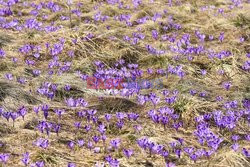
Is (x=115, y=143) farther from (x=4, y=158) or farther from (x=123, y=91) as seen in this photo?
(x=123, y=91)

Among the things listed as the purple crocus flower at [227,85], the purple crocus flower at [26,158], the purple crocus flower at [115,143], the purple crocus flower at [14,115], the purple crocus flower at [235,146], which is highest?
the purple crocus flower at [14,115]

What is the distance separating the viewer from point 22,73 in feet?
23.4

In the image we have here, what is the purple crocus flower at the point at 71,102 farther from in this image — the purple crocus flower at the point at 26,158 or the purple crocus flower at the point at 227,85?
the purple crocus flower at the point at 227,85

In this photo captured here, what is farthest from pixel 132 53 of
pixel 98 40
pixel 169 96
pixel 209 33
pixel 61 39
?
pixel 209 33

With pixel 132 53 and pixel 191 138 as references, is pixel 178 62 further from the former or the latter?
pixel 191 138

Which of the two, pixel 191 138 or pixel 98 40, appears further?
pixel 98 40

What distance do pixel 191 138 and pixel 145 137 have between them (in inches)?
24.8

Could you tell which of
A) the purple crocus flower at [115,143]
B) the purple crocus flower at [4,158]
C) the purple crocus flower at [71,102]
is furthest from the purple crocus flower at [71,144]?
the purple crocus flower at [71,102]

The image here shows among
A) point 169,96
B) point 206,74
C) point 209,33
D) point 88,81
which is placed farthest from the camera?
point 209,33

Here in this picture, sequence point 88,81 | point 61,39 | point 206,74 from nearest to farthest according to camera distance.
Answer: point 88,81, point 206,74, point 61,39

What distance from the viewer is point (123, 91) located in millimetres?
6551

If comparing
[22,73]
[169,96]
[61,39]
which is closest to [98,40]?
[61,39]

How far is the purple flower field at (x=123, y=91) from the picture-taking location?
Result: 192 inches

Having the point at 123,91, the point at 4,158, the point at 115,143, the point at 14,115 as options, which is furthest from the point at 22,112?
the point at 123,91
